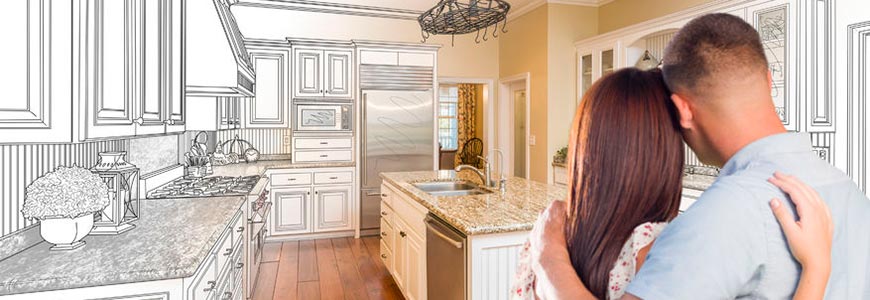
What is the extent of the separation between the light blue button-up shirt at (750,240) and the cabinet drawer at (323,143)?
4869 millimetres

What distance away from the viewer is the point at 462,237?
211 centimetres

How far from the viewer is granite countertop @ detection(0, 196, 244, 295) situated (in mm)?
1352

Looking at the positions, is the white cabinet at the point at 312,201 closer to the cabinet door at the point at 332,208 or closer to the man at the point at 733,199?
the cabinet door at the point at 332,208

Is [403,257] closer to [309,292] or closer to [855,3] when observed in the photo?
[309,292]

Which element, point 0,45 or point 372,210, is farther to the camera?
point 372,210

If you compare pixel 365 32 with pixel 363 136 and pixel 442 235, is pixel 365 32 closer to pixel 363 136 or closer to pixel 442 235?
pixel 363 136

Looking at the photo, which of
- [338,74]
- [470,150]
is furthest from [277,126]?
[470,150]

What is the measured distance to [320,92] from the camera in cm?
524

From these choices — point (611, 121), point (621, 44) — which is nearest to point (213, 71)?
point (611, 121)

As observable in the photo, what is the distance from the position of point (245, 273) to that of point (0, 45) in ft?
6.76

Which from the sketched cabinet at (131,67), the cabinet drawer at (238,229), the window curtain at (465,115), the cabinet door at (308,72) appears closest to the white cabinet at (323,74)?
the cabinet door at (308,72)

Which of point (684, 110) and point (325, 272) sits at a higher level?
point (684, 110)

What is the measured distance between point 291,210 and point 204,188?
2.00 metres

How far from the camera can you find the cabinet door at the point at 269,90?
5.15 m
